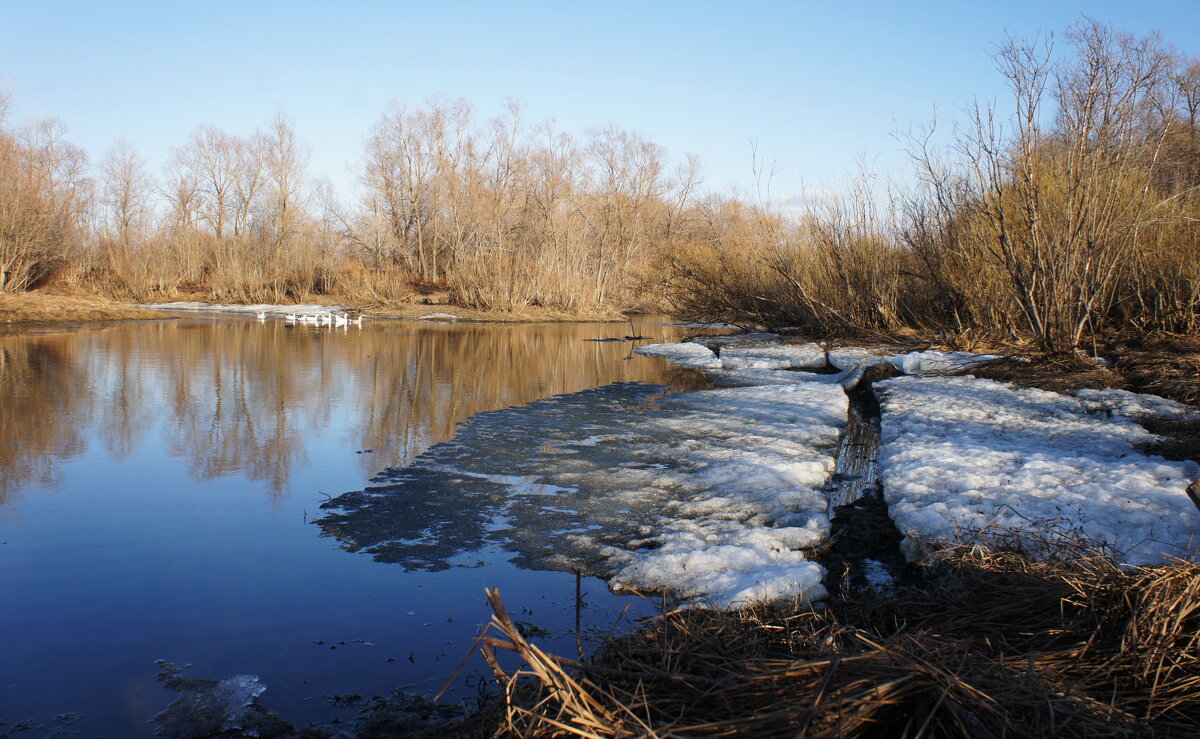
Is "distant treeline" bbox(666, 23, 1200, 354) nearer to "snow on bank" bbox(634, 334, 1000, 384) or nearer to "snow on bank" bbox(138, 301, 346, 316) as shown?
"snow on bank" bbox(634, 334, 1000, 384)

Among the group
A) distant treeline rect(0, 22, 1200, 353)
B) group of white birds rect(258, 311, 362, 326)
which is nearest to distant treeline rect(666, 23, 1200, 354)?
distant treeline rect(0, 22, 1200, 353)

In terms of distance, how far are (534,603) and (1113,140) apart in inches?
391

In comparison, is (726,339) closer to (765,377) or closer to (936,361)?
(765,377)

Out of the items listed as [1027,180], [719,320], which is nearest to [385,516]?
[1027,180]

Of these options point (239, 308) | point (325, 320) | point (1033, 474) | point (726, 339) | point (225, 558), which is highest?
point (239, 308)

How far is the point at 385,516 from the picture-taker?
5.08 metres

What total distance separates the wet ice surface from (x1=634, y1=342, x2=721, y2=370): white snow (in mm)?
6410

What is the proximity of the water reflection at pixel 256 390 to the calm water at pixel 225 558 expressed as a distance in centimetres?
5

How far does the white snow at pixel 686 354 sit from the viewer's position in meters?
15.1

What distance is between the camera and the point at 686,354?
1664cm

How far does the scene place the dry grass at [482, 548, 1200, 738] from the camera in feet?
5.92

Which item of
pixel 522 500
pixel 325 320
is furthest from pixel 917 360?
pixel 325 320

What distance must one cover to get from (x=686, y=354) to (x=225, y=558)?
13044 millimetres

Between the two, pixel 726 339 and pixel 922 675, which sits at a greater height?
pixel 726 339
